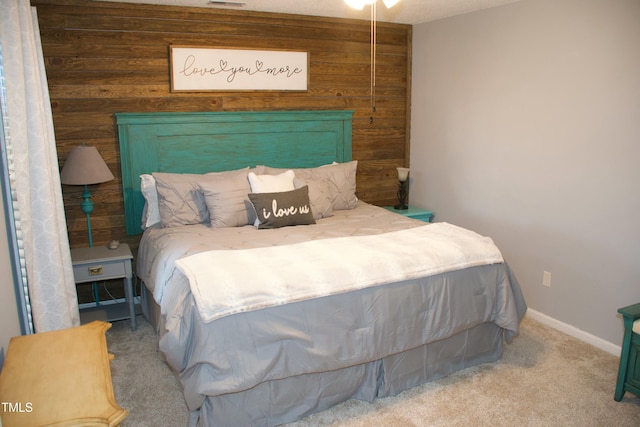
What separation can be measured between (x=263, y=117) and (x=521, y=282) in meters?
2.35

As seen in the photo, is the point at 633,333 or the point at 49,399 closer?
the point at 49,399

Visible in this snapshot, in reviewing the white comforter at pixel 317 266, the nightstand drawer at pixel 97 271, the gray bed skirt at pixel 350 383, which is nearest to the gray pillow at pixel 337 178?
the white comforter at pixel 317 266

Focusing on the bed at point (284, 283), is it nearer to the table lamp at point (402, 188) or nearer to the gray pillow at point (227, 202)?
the gray pillow at point (227, 202)

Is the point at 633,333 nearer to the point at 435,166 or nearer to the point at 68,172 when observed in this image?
→ the point at 435,166

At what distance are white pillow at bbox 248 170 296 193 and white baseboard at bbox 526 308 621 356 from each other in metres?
1.97

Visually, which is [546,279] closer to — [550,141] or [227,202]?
[550,141]

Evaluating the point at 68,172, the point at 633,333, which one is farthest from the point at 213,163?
the point at 633,333

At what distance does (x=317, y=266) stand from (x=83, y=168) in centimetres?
182

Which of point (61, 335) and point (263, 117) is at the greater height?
point (263, 117)

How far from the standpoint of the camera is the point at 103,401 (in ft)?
4.73

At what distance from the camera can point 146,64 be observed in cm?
372

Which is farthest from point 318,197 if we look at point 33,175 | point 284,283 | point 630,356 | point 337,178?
point 630,356

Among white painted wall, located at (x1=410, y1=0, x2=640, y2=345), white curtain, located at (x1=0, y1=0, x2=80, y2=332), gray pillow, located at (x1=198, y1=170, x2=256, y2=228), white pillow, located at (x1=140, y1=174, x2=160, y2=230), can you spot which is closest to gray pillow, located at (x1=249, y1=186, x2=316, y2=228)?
gray pillow, located at (x1=198, y1=170, x2=256, y2=228)

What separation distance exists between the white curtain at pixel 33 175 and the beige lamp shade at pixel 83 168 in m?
0.57
